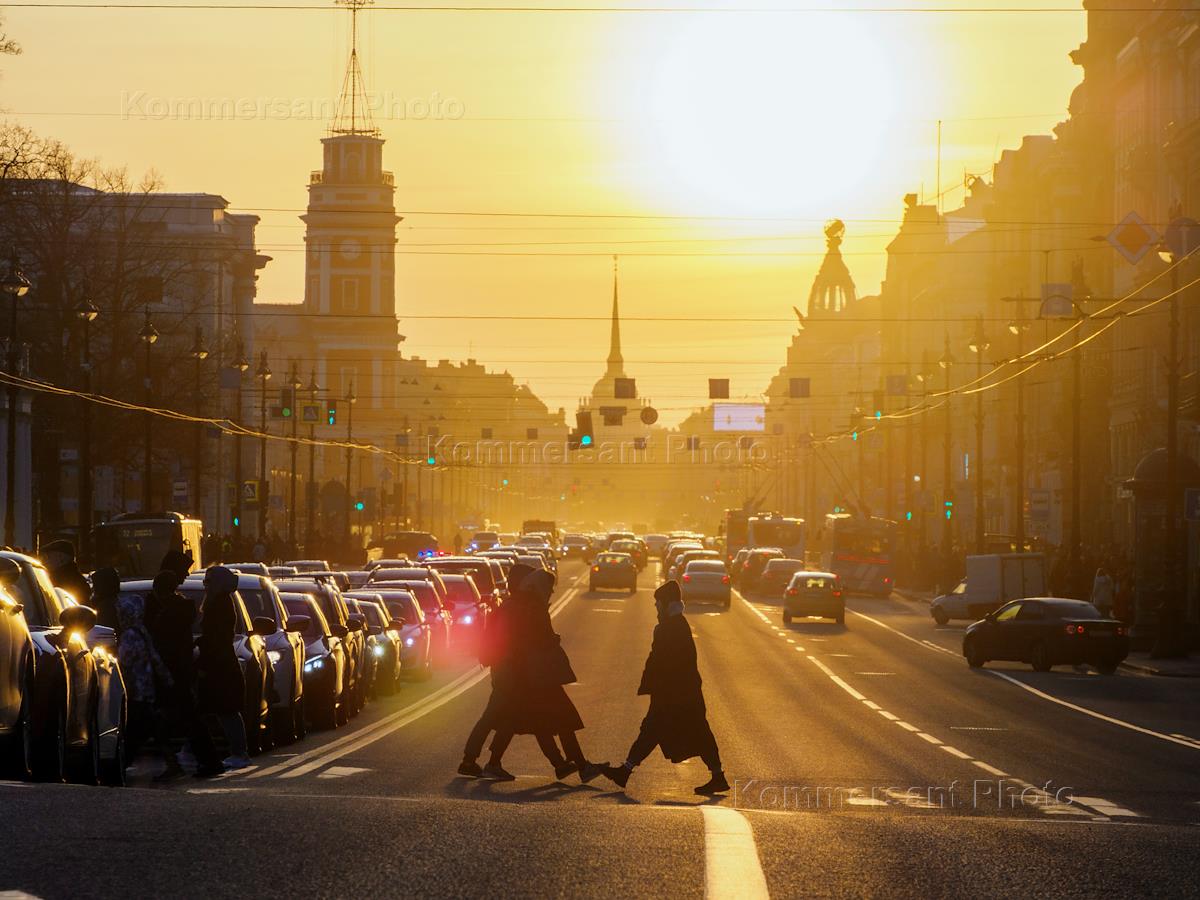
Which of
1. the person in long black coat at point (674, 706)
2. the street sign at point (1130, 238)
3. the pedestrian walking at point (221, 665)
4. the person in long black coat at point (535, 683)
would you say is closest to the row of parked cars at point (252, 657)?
the pedestrian walking at point (221, 665)

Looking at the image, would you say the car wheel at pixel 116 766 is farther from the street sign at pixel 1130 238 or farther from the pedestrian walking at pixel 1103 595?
the street sign at pixel 1130 238

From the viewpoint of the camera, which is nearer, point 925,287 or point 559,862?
point 559,862

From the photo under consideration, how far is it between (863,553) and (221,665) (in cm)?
6860

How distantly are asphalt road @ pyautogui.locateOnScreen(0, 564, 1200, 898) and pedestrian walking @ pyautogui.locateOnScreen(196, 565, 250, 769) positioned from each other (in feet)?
1.48

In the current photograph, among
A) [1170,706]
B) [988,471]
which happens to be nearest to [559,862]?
[1170,706]

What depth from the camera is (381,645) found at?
30469 millimetres

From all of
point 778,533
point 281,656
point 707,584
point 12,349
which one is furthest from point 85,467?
point 778,533

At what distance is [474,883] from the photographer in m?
9.84

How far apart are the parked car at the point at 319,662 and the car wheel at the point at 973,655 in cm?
2022

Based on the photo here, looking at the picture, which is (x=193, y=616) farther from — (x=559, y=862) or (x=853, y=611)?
(x=853, y=611)

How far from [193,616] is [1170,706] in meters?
19.1

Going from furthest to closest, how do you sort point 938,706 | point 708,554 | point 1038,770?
point 708,554
point 938,706
point 1038,770

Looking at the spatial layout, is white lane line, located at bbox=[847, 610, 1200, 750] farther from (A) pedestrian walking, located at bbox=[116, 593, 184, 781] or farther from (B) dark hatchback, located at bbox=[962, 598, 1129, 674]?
(A) pedestrian walking, located at bbox=[116, 593, 184, 781]

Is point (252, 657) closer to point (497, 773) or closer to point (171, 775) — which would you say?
point (171, 775)
